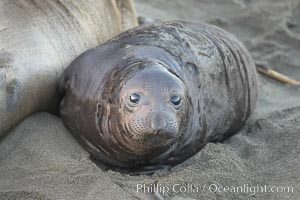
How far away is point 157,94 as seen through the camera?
4.09 meters

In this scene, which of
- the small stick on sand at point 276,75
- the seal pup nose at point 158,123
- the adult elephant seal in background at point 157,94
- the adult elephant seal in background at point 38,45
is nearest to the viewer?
the seal pup nose at point 158,123

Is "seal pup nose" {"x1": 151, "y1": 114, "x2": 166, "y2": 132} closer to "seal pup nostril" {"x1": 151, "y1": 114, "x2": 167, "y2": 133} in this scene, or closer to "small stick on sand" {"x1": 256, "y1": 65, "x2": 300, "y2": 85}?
"seal pup nostril" {"x1": 151, "y1": 114, "x2": 167, "y2": 133}

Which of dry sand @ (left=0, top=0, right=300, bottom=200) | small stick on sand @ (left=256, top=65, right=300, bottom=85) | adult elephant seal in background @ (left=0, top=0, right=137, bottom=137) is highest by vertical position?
adult elephant seal in background @ (left=0, top=0, right=137, bottom=137)

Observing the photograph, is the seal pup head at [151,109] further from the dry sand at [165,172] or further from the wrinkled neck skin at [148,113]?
the dry sand at [165,172]

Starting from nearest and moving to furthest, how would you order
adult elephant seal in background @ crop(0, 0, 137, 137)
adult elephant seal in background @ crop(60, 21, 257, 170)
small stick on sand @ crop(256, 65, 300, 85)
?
adult elephant seal in background @ crop(60, 21, 257, 170) → adult elephant seal in background @ crop(0, 0, 137, 137) → small stick on sand @ crop(256, 65, 300, 85)

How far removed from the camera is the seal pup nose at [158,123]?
155 inches

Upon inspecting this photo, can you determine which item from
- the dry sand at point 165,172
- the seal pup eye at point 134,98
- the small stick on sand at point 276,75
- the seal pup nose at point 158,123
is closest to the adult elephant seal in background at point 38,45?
the dry sand at point 165,172

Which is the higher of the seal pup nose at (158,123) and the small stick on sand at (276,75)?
the seal pup nose at (158,123)

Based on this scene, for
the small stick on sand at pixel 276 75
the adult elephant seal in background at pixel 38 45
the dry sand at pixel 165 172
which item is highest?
the adult elephant seal in background at pixel 38 45

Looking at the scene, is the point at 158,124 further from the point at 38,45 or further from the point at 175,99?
the point at 38,45

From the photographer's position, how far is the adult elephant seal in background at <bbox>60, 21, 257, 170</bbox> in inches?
161

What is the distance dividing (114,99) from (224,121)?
32.6 inches

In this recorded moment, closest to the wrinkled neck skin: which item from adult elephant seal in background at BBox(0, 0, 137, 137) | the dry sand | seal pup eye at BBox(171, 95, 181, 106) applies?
seal pup eye at BBox(171, 95, 181, 106)

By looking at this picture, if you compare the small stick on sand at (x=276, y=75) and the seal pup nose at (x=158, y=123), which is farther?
the small stick on sand at (x=276, y=75)
